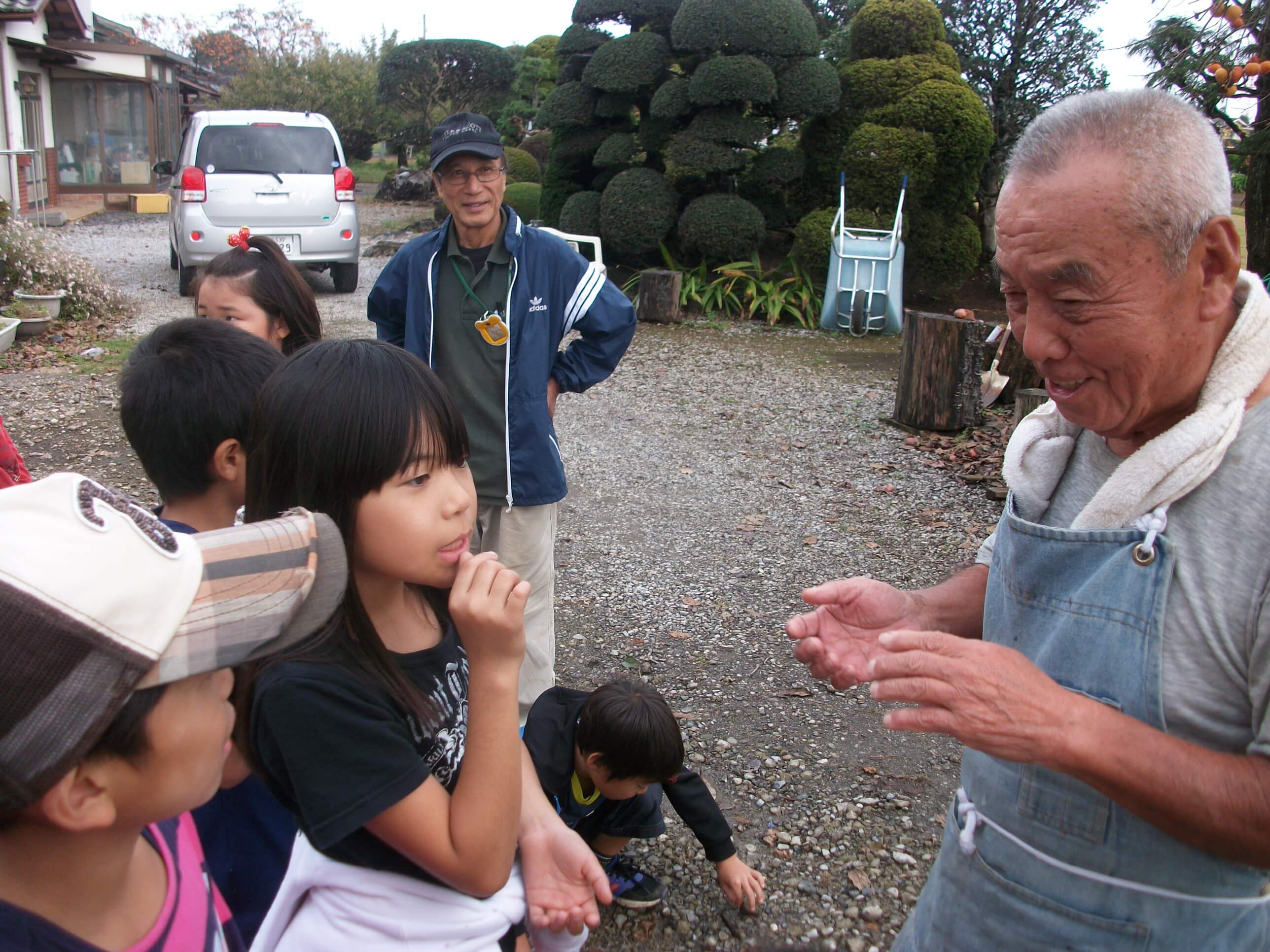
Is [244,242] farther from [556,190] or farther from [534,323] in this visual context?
[556,190]

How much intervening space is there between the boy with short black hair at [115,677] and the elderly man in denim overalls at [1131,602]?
770mm

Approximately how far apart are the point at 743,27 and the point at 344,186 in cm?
485

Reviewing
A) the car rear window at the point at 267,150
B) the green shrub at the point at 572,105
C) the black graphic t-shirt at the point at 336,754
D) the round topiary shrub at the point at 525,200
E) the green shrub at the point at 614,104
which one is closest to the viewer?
the black graphic t-shirt at the point at 336,754

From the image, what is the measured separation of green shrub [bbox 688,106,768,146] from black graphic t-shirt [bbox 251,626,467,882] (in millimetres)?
10248

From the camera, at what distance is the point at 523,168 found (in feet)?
60.4

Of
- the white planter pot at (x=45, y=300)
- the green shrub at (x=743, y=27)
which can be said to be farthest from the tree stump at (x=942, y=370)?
the white planter pot at (x=45, y=300)

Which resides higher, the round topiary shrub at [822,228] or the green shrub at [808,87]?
the green shrub at [808,87]

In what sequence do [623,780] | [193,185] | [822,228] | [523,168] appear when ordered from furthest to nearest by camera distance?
1. [523,168]
2. [822,228]
3. [193,185]
4. [623,780]

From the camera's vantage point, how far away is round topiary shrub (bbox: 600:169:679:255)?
11.2 m

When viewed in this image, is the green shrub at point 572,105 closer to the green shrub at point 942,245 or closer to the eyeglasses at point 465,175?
the green shrub at point 942,245

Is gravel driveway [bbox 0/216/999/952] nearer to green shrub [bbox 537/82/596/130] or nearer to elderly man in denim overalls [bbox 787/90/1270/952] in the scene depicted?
elderly man in denim overalls [bbox 787/90/1270/952]

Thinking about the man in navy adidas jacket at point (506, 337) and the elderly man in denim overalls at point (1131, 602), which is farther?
the man in navy adidas jacket at point (506, 337)

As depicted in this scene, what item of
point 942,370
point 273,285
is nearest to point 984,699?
point 273,285

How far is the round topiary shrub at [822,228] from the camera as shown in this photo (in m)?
10.9
